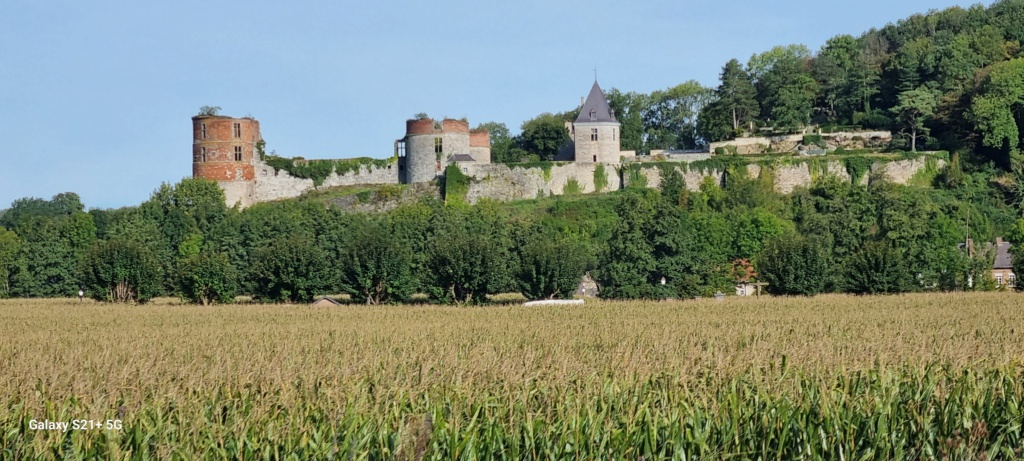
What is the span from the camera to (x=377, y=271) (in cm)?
4544

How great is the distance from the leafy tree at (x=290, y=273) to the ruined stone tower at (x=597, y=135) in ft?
83.8

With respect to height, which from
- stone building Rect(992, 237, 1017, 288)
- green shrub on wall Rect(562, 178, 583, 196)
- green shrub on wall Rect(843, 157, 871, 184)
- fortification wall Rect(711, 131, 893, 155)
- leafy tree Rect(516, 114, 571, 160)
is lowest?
stone building Rect(992, 237, 1017, 288)

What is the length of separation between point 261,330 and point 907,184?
4879 centimetres

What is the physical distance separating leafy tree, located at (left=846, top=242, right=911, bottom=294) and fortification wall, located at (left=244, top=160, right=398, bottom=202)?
102 ft

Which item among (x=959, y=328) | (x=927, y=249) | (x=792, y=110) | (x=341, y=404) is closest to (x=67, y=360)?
(x=341, y=404)

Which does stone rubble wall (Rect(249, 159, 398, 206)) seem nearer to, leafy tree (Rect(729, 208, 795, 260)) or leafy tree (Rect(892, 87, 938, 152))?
leafy tree (Rect(729, 208, 795, 260))

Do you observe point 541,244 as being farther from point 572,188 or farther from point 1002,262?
point 1002,262

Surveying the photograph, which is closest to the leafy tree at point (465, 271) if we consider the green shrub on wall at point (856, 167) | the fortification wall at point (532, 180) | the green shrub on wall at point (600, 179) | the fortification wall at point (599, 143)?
the fortification wall at point (532, 180)

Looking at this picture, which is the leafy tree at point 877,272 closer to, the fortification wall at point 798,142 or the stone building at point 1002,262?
the stone building at point 1002,262

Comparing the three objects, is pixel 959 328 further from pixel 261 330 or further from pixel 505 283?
pixel 505 283

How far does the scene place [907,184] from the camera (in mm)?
67500

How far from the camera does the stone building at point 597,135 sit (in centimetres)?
6894

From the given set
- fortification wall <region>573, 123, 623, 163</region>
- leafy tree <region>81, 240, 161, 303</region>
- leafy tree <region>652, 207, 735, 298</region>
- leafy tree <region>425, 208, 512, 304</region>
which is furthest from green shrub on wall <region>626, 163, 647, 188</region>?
leafy tree <region>81, 240, 161, 303</region>

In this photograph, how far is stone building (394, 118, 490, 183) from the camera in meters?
69.4
